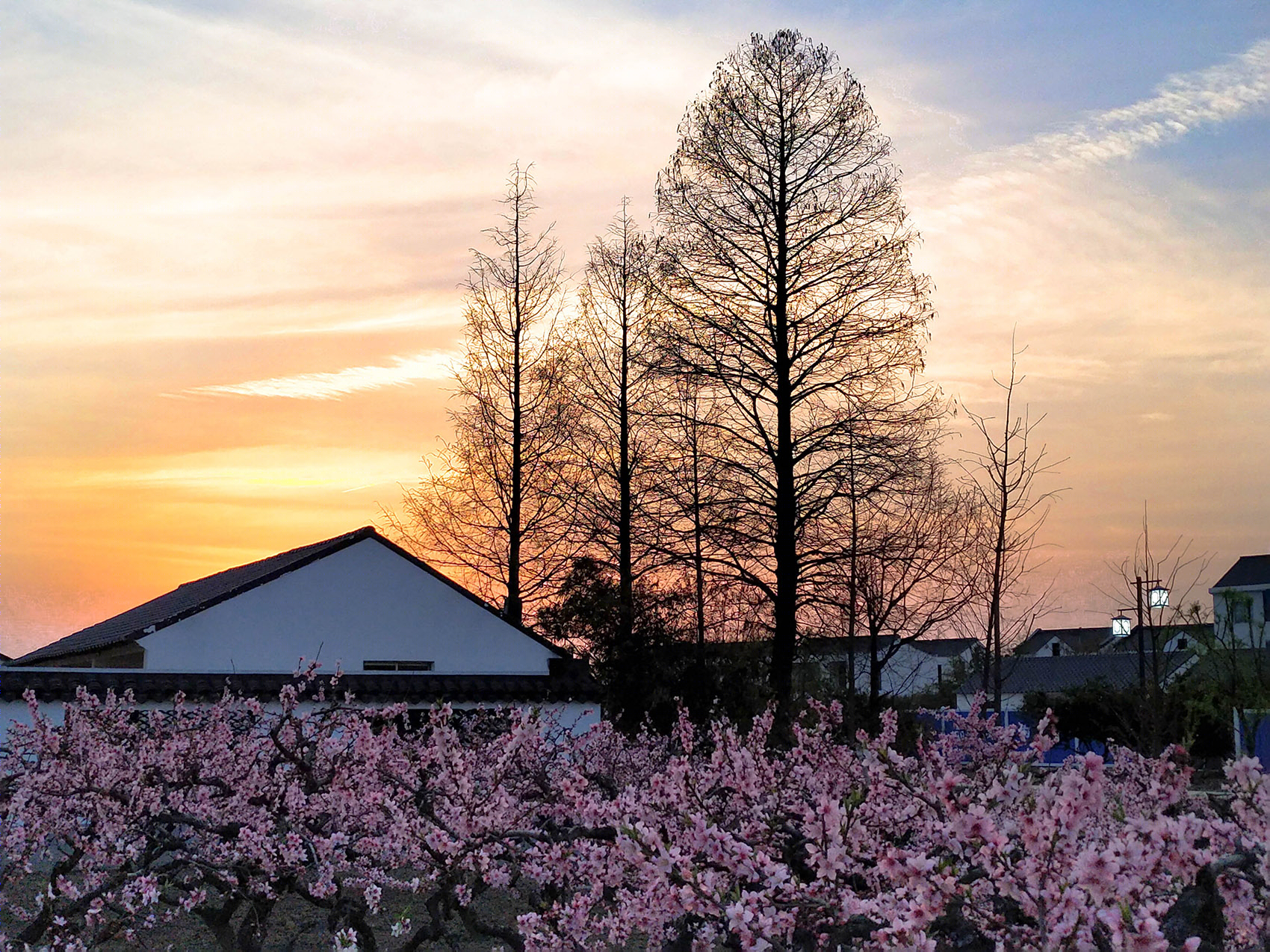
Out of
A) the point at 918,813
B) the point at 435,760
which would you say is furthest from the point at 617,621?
the point at 918,813

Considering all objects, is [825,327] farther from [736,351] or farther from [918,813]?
[918,813]

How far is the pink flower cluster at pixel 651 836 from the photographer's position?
4.11 m

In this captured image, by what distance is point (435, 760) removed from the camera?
10.2 meters

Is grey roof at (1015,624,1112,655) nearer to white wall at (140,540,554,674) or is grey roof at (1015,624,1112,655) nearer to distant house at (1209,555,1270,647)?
distant house at (1209,555,1270,647)

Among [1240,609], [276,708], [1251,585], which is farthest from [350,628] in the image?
[1251,585]

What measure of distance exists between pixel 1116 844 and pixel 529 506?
89.0ft

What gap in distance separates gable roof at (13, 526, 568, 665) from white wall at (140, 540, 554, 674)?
0.14m

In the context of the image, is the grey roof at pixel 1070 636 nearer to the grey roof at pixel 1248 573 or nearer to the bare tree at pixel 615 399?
the grey roof at pixel 1248 573

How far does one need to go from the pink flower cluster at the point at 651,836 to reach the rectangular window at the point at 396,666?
24.5 ft

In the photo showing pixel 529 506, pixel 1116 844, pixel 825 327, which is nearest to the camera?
pixel 1116 844

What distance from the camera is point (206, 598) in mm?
25297

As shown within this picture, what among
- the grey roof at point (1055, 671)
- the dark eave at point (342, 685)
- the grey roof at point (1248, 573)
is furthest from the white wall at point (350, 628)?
the grey roof at point (1248, 573)

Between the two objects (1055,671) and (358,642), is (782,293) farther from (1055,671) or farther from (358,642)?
(1055,671)

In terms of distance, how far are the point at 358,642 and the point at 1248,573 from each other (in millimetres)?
45007
